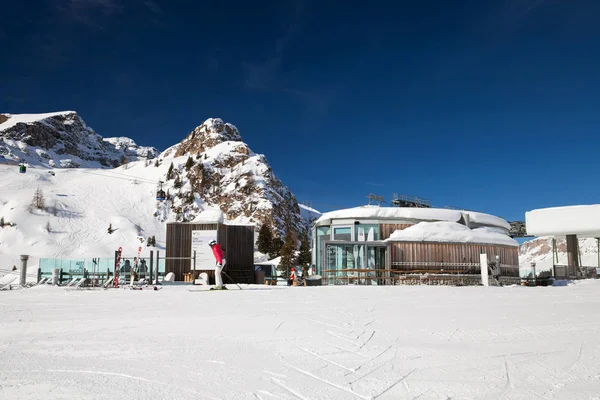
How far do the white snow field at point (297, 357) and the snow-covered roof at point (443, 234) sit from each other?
18.6 metres

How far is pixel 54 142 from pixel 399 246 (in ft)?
536

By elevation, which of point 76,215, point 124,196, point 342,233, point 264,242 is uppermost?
point 124,196

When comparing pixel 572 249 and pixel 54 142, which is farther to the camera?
pixel 54 142

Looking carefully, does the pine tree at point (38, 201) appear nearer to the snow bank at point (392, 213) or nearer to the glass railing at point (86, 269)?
the glass railing at point (86, 269)

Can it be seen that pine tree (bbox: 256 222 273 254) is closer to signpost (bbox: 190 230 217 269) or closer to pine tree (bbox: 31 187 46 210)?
pine tree (bbox: 31 187 46 210)

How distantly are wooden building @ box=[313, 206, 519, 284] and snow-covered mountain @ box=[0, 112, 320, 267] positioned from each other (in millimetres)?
28697

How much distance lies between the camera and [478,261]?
25797 mm

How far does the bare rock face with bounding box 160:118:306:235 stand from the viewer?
10044 cm

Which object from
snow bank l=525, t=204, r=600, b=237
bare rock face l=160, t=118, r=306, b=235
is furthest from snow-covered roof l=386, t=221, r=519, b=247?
bare rock face l=160, t=118, r=306, b=235

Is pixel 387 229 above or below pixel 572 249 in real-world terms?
above

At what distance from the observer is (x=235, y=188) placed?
10606 cm

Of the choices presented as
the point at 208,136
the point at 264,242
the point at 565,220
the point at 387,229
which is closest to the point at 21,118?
the point at 208,136

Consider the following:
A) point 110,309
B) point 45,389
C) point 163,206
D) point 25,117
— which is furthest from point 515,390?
point 25,117

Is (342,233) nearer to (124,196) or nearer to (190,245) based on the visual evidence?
(190,245)
